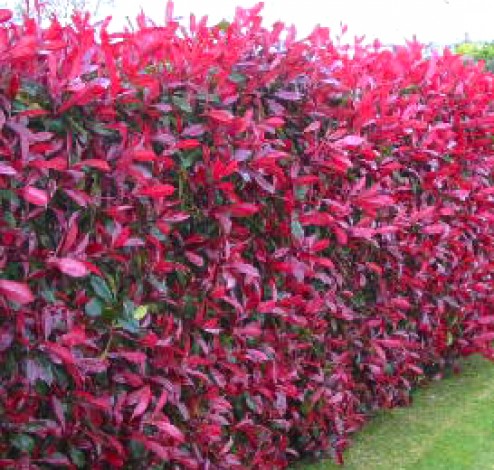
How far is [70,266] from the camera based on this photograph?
2580 mm

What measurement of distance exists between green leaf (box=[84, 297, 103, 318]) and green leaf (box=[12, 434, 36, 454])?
0.44 m

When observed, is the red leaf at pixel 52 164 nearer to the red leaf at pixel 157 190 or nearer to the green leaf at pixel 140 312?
the red leaf at pixel 157 190

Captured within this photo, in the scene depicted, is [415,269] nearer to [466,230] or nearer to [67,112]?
[466,230]

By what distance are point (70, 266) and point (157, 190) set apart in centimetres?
48

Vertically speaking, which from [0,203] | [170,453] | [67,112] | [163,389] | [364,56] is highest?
[364,56]

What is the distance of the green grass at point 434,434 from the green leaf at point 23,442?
1.94 metres

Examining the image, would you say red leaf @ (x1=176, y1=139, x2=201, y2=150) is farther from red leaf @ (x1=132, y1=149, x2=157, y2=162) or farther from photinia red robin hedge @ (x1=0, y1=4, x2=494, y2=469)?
red leaf @ (x1=132, y1=149, x2=157, y2=162)

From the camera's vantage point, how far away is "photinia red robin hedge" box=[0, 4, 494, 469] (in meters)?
2.68

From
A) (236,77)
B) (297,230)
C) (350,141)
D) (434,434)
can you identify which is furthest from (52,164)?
(434,434)

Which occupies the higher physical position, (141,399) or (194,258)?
(194,258)

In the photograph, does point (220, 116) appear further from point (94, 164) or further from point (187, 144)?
point (94, 164)

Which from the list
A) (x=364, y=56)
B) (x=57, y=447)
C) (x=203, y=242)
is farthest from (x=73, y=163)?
(x=364, y=56)

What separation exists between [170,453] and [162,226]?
85 cm

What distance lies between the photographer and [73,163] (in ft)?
8.98
